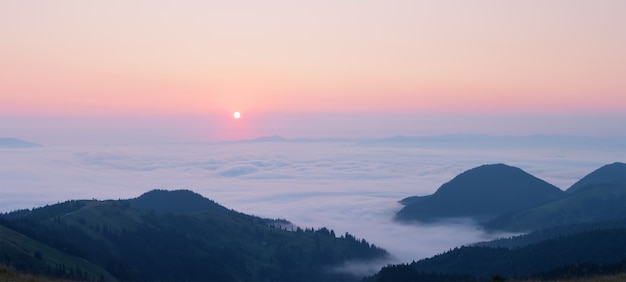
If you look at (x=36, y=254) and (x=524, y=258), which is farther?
(x=524, y=258)

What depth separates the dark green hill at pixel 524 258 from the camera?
162 m

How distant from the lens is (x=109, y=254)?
19212 centimetres

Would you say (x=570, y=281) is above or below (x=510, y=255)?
above

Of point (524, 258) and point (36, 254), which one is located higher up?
point (36, 254)

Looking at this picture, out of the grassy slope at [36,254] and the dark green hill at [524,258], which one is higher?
the grassy slope at [36,254]

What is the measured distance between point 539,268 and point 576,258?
483 inches

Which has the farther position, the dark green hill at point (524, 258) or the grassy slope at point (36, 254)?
the dark green hill at point (524, 258)

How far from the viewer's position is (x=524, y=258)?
175125mm

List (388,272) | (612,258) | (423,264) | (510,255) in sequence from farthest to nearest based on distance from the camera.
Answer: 1. (423,264)
2. (510,255)
3. (388,272)
4. (612,258)

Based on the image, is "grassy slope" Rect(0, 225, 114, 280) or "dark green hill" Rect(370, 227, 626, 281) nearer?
"grassy slope" Rect(0, 225, 114, 280)

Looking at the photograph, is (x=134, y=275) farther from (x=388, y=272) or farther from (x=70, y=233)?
(x=388, y=272)

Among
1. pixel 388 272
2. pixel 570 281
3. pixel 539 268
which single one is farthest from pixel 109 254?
pixel 570 281

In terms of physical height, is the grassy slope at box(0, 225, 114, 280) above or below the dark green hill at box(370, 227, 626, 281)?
above

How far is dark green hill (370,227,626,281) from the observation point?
16238 centimetres
